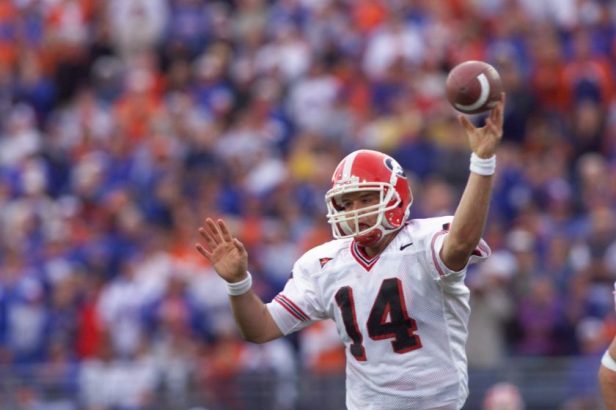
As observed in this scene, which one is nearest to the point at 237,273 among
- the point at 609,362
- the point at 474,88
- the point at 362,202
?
the point at 362,202

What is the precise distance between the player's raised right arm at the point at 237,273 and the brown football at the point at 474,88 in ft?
3.89

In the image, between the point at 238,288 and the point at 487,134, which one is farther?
the point at 238,288

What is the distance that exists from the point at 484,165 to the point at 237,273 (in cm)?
127

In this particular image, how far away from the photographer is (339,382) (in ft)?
34.6

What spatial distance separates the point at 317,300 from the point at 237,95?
8198 mm

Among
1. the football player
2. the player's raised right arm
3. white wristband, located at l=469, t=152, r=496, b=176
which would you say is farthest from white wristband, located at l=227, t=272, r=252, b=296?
the football player

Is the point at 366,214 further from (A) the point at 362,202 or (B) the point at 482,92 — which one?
(B) the point at 482,92

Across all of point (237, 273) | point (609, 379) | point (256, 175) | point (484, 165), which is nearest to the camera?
point (484, 165)

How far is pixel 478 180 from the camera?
17.6ft

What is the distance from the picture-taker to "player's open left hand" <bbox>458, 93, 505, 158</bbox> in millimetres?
5344

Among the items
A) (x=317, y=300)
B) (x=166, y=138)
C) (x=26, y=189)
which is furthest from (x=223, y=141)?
(x=317, y=300)

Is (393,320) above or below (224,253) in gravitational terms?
below

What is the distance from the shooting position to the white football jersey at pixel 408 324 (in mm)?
5715

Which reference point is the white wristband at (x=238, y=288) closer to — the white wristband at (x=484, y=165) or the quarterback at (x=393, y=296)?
Result: the quarterback at (x=393, y=296)
